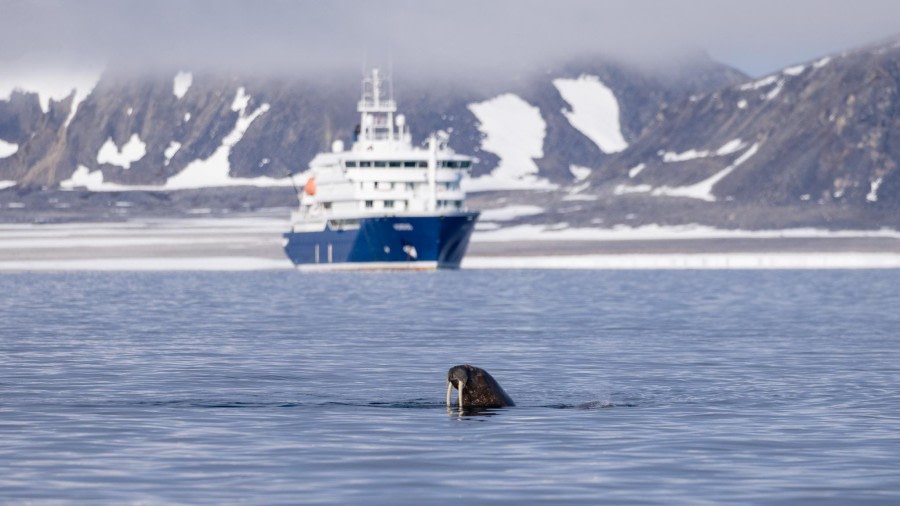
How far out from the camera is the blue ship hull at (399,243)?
138500mm

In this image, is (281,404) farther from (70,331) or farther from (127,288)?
(127,288)

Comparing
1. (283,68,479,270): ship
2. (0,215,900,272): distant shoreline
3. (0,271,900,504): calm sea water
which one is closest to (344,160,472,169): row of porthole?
(283,68,479,270): ship

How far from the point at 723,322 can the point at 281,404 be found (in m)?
32.8

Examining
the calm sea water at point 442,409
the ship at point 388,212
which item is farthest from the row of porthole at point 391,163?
the calm sea water at point 442,409

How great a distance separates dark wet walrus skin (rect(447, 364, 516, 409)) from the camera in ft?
99.8

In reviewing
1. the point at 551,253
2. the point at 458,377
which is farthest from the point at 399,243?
the point at 458,377

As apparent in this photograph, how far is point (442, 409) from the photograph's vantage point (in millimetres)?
31500

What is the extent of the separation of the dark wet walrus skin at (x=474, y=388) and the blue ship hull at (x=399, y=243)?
348 ft

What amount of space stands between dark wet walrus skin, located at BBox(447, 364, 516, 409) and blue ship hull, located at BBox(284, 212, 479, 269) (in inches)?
4177

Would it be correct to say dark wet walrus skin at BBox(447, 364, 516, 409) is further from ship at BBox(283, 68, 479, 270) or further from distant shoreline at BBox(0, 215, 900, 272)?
distant shoreline at BBox(0, 215, 900, 272)

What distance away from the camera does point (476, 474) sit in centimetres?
2366

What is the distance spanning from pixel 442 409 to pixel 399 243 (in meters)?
108

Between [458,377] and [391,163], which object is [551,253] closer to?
[391,163]

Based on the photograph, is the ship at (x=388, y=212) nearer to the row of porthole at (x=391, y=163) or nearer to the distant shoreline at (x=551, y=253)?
the row of porthole at (x=391, y=163)
